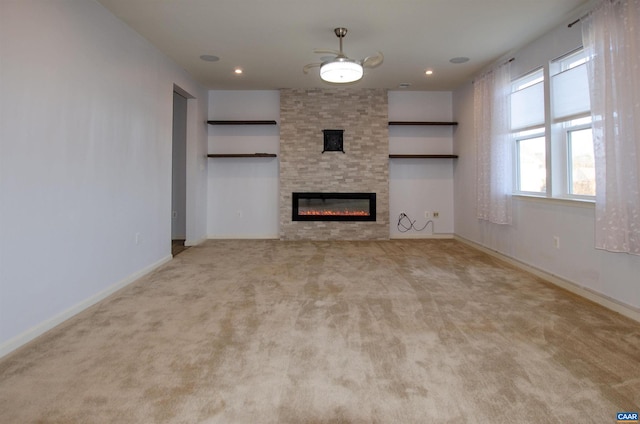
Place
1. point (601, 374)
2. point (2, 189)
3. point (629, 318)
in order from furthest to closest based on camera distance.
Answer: point (629, 318) → point (2, 189) → point (601, 374)

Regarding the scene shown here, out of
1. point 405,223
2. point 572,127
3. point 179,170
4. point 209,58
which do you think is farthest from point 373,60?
point 179,170

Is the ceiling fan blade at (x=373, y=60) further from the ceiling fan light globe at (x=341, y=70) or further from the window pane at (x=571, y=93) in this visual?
the window pane at (x=571, y=93)

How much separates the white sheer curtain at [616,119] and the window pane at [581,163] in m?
0.49

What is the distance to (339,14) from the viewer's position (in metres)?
3.42

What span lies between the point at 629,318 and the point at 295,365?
2.54 meters

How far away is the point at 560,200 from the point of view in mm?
3574

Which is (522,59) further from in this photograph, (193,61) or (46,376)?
(46,376)

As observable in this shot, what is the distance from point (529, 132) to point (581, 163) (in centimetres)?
96

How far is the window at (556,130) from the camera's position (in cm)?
339

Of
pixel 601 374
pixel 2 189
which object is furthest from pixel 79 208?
pixel 601 374

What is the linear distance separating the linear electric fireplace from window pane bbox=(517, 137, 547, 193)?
95.0 inches

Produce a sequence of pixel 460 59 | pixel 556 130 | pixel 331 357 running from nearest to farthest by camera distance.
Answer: pixel 331 357, pixel 556 130, pixel 460 59

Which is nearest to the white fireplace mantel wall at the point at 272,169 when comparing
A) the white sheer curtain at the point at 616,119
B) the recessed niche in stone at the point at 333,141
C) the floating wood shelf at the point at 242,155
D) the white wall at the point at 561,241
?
the floating wood shelf at the point at 242,155

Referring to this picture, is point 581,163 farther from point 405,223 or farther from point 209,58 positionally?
point 209,58
